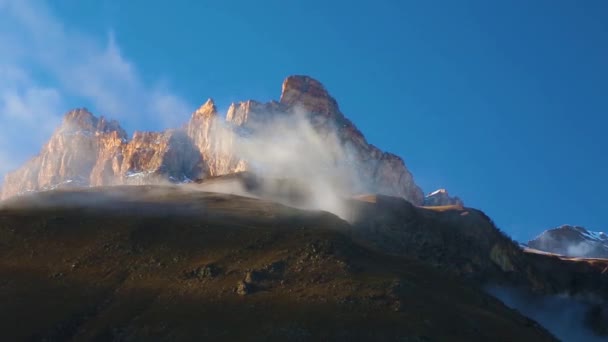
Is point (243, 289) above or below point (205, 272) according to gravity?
below

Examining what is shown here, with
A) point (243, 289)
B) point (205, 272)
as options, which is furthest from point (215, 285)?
point (205, 272)

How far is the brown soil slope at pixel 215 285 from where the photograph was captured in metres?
96.0

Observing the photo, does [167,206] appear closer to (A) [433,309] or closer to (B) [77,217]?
(B) [77,217]

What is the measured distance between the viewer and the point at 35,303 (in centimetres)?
10400

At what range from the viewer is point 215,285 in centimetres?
10925

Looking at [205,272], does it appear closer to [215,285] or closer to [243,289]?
[215,285]

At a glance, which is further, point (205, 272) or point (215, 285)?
point (205, 272)

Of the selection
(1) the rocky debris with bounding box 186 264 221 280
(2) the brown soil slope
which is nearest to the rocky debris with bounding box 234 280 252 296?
(2) the brown soil slope

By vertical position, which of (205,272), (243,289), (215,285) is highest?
(205,272)

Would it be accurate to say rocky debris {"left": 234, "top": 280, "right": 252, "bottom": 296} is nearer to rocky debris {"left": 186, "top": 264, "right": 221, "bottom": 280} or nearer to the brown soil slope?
the brown soil slope

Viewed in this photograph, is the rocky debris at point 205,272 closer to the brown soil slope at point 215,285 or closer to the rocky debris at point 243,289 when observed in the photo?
Answer: the brown soil slope at point 215,285

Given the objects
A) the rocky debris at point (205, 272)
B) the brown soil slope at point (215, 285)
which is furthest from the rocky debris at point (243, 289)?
the rocky debris at point (205, 272)

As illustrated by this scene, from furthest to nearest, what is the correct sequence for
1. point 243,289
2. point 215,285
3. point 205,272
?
point 205,272, point 215,285, point 243,289

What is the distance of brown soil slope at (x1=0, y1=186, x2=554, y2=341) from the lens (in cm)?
9600
